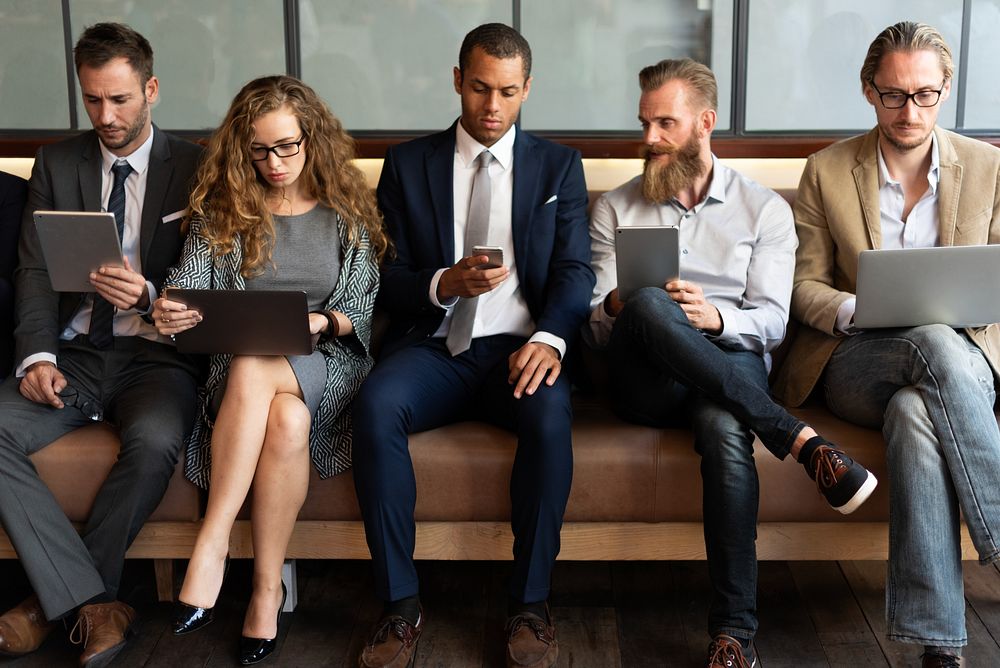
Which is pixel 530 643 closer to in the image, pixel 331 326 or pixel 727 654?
pixel 727 654

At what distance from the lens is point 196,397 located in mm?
2674

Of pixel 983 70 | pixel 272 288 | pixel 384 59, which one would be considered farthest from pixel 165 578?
pixel 983 70

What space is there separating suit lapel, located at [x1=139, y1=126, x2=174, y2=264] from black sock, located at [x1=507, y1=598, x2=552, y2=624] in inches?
52.1

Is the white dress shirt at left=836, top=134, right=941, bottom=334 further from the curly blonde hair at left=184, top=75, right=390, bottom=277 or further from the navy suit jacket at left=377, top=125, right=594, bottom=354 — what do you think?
the curly blonde hair at left=184, top=75, right=390, bottom=277

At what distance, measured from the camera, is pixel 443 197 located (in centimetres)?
281

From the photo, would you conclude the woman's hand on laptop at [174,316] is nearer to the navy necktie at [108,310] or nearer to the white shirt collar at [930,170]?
the navy necktie at [108,310]

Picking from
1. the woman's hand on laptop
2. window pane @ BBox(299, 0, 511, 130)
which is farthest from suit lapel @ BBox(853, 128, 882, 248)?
window pane @ BBox(299, 0, 511, 130)

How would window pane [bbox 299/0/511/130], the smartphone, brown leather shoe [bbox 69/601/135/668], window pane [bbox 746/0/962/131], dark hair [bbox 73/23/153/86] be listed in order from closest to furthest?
brown leather shoe [bbox 69/601/135/668]
the smartphone
dark hair [bbox 73/23/153/86]
window pane [bbox 746/0/962/131]
window pane [bbox 299/0/511/130]

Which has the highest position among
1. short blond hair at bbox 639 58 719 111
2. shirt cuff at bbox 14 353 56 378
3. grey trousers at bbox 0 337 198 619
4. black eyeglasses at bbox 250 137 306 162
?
short blond hair at bbox 639 58 719 111

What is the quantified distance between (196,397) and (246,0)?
2109 millimetres

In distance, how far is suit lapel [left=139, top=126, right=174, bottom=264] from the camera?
108 inches

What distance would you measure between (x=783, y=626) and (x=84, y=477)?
5.68ft

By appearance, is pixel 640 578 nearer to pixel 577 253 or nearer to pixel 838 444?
pixel 838 444

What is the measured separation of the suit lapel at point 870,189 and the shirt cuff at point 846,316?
202 millimetres
